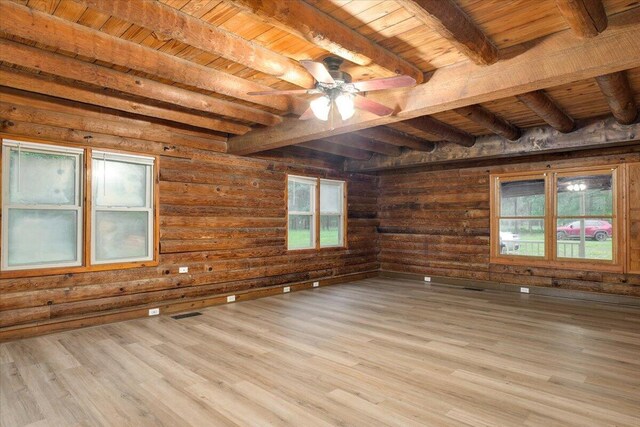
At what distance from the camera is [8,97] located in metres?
3.98

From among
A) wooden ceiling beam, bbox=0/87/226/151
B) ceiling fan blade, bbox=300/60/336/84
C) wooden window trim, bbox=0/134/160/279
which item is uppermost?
wooden ceiling beam, bbox=0/87/226/151

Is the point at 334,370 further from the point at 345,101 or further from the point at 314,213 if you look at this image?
the point at 314,213

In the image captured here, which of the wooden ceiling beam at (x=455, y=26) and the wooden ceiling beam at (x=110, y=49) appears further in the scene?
the wooden ceiling beam at (x=110, y=49)

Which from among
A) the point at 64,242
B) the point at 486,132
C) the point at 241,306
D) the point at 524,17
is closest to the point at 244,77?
the point at 524,17

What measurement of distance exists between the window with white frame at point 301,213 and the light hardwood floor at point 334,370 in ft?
6.62

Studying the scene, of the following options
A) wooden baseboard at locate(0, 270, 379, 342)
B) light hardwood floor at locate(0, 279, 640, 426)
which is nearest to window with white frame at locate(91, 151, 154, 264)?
wooden baseboard at locate(0, 270, 379, 342)

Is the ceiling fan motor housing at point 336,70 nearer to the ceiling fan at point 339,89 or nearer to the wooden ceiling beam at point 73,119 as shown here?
the ceiling fan at point 339,89

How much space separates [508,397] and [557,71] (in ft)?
7.84

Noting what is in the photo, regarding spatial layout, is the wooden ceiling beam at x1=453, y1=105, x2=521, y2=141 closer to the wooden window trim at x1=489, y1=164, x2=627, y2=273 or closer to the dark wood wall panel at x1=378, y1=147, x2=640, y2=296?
the wooden window trim at x1=489, y1=164, x2=627, y2=273

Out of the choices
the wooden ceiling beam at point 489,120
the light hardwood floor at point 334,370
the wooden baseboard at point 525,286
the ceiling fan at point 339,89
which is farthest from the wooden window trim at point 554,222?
the ceiling fan at point 339,89

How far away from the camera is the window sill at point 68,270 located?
408 centimetres

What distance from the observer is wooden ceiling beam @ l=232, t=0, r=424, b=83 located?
216cm

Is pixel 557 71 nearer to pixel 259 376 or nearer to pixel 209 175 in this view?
pixel 259 376

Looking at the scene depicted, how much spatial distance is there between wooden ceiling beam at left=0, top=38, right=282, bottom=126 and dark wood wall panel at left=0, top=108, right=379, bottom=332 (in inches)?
57.5
